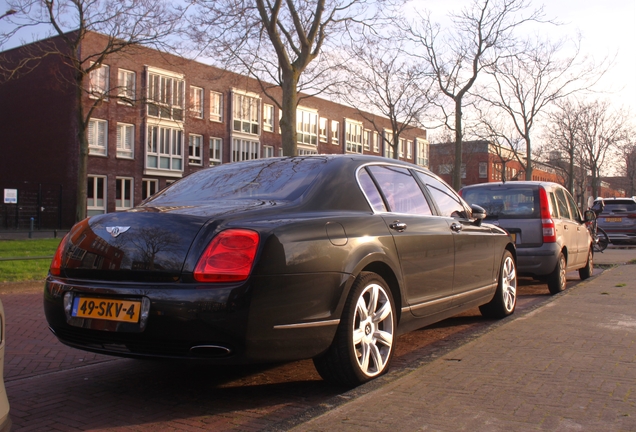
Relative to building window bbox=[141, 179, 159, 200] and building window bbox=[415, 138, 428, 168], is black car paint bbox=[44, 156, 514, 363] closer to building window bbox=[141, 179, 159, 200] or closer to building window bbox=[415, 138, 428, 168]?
building window bbox=[141, 179, 159, 200]

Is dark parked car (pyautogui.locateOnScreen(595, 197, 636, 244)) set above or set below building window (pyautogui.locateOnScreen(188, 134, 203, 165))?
below

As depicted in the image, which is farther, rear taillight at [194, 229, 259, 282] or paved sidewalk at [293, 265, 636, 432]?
rear taillight at [194, 229, 259, 282]

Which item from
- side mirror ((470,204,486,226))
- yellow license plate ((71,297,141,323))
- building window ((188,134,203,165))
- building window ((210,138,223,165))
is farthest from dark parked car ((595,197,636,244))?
building window ((210,138,223,165))

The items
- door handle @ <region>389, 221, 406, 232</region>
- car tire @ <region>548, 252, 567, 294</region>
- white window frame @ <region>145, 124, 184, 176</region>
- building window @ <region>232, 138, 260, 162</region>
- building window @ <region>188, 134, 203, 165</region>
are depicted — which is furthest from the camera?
building window @ <region>232, 138, 260, 162</region>

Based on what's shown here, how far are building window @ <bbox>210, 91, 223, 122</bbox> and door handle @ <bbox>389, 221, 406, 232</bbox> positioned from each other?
39.6 metres

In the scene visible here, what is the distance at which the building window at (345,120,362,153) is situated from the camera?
5772cm

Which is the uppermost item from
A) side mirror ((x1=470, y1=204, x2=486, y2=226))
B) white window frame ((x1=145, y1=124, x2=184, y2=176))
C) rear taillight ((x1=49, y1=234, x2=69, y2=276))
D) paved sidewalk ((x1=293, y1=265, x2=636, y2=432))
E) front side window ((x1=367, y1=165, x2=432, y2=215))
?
white window frame ((x1=145, y1=124, x2=184, y2=176))

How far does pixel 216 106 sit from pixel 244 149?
3.95 m

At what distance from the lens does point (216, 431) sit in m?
3.30

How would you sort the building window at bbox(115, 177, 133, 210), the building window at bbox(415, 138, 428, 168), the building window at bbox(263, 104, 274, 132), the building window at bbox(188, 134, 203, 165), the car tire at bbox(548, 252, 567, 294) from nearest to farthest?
the car tire at bbox(548, 252, 567, 294) → the building window at bbox(115, 177, 133, 210) → the building window at bbox(188, 134, 203, 165) → the building window at bbox(263, 104, 274, 132) → the building window at bbox(415, 138, 428, 168)

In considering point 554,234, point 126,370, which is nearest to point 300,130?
point 554,234

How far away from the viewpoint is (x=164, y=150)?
38688mm

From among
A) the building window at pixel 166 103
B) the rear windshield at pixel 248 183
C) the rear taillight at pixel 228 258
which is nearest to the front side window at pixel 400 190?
the rear windshield at pixel 248 183

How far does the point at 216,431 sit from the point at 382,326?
4.66ft
